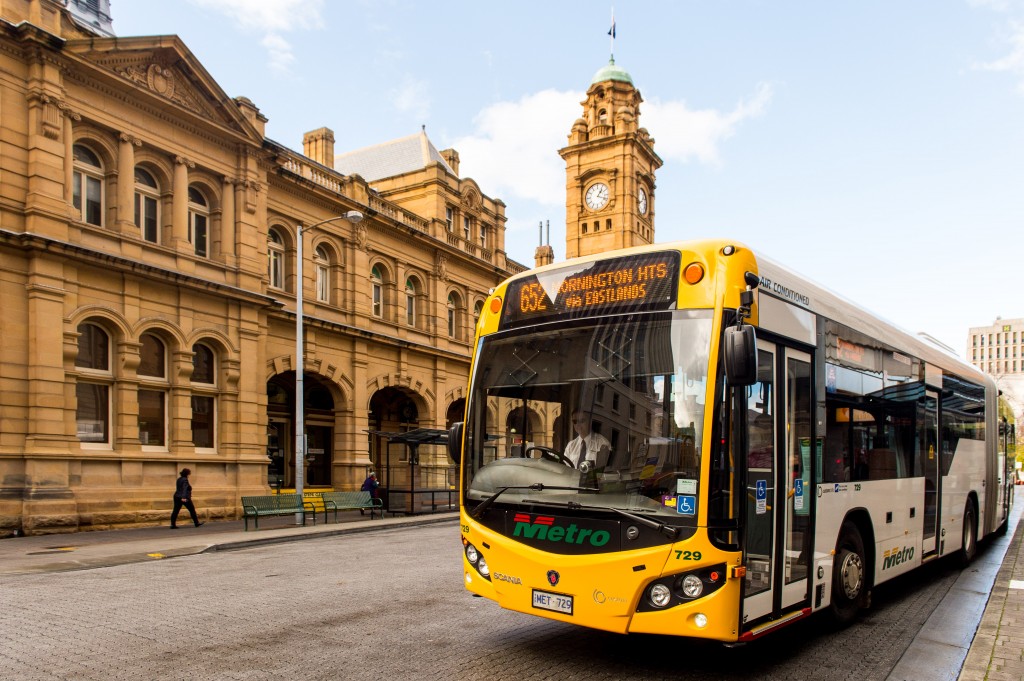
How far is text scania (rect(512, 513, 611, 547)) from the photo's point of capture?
19.3 feet

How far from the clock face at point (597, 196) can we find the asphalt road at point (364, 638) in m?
62.5

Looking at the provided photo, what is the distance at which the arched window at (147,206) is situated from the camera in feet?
74.2

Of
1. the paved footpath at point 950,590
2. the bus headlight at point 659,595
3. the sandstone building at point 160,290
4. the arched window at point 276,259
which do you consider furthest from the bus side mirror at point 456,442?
the arched window at point 276,259

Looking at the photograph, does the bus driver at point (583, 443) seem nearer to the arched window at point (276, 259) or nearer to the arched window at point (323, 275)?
the arched window at point (276, 259)

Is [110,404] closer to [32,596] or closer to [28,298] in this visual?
[28,298]

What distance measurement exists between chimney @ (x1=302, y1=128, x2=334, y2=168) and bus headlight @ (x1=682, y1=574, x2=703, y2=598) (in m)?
31.4

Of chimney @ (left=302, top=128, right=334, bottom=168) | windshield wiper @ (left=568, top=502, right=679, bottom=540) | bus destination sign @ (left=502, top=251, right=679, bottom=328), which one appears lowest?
windshield wiper @ (left=568, top=502, right=679, bottom=540)

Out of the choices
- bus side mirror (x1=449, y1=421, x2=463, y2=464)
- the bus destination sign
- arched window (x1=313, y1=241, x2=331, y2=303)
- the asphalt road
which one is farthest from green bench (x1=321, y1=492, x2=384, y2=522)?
the bus destination sign

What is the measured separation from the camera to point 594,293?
659 centimetres

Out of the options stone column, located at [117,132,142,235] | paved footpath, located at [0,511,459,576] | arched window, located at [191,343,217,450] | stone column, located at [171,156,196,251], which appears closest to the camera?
paved footpath, located at [0,511,459,576]

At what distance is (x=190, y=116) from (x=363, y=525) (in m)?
12.8

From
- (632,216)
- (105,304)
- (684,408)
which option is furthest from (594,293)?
(632,216)

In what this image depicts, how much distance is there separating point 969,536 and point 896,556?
13.9 feet

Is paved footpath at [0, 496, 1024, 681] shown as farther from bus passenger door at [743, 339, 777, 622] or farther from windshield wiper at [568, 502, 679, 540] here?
windshield wiper at [568, 502, 679, 540]
